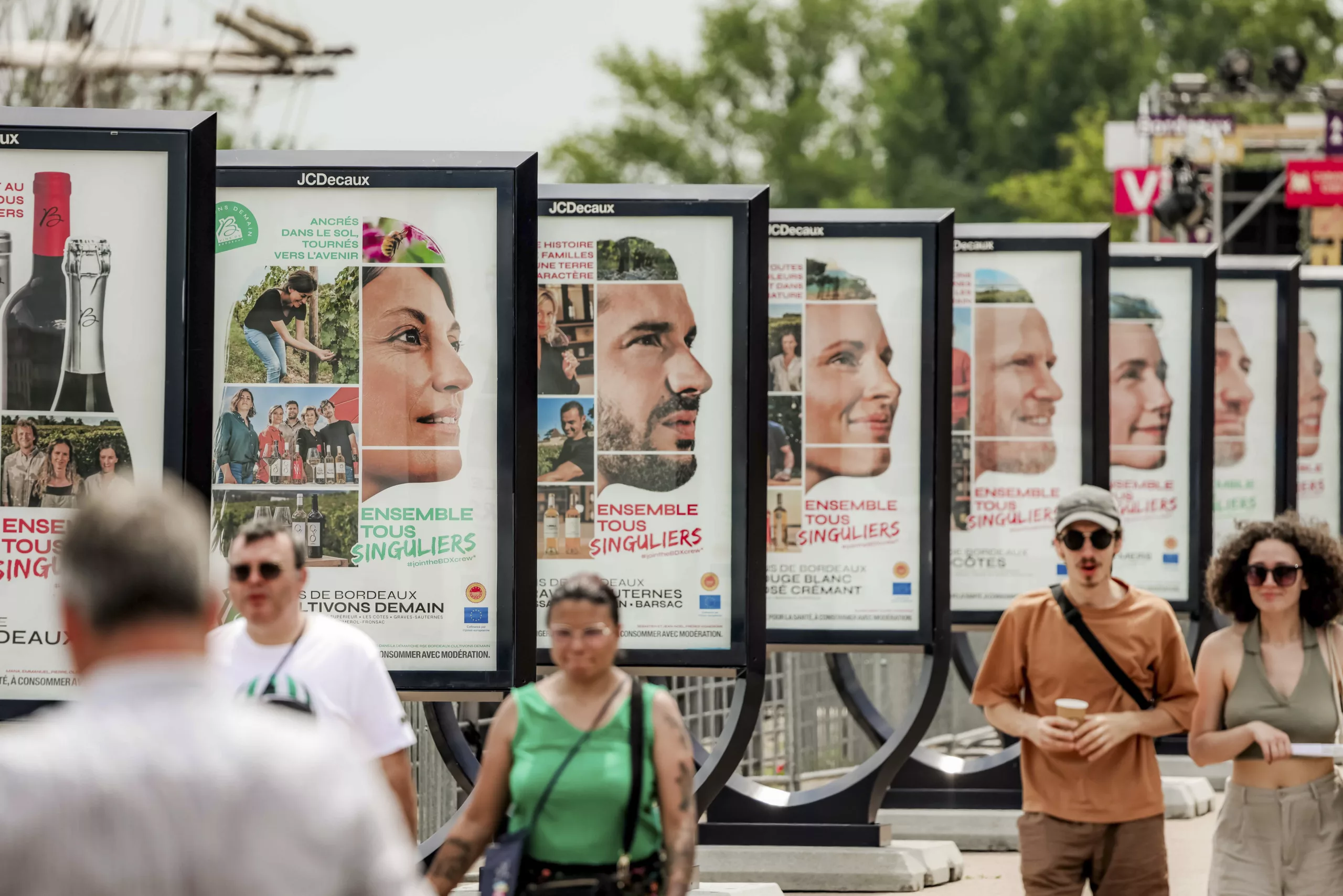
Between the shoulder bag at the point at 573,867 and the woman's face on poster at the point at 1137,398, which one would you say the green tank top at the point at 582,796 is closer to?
the shoulder bag at the point at 573,867

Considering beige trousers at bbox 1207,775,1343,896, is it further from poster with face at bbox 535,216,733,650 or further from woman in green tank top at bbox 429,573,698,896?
poster with face at bbox 535,216,733,650

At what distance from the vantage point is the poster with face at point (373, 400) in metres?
7.10


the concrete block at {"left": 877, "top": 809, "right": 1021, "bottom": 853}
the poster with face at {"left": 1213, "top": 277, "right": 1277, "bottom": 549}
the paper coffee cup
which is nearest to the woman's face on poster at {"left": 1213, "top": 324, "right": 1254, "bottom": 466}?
the poster with face at {"left": 1213, "top": 277, "right": 1277, "bottom": 549}

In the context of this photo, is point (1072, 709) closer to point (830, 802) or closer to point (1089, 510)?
point (1089, 510)

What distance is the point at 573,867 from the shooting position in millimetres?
4613

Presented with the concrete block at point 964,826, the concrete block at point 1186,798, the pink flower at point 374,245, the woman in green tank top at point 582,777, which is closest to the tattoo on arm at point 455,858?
the woman in green tank top at point 582,777

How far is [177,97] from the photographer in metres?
39.2

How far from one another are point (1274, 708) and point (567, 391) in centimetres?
316

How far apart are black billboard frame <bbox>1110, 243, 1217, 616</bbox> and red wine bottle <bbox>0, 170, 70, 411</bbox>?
23.8 feet

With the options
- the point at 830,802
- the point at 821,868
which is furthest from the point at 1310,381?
the point at 821,868

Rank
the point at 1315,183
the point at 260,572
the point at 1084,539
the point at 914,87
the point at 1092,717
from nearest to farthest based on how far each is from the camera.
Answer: the point at 260,572
the point at 1092,717
the point at 1084,539
the point at 1315,183
the point at 914,87

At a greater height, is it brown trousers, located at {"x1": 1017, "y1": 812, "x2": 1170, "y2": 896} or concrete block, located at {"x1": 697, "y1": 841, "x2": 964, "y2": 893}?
brown trousers, located at {"x1": 1017, "y1": 812, "x2": 1170, "y2": 896}

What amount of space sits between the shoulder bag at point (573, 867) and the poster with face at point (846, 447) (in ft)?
17.6

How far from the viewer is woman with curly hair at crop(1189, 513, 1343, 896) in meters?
5.99
